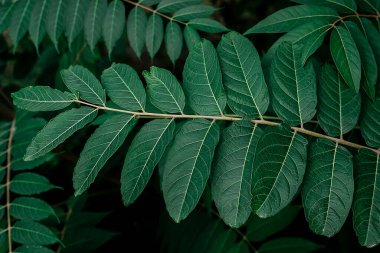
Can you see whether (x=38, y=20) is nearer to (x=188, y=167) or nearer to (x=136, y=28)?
(x=136, y=28)

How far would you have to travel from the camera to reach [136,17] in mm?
1444

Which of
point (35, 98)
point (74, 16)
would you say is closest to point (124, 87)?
point (35, 98)

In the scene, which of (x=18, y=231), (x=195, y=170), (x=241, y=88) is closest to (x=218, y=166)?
(x=195, y=170)

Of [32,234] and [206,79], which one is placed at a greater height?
[206,79]

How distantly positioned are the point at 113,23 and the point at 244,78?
0.65m

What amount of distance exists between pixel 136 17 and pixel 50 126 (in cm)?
64

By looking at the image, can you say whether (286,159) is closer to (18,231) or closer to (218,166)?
(218,166)

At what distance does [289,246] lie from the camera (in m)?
1.54

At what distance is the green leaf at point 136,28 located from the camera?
1.44 metres

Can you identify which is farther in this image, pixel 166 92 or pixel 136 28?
pixel 136 28

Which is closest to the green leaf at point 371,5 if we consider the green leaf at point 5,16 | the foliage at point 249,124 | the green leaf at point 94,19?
the foliage at point 249,124

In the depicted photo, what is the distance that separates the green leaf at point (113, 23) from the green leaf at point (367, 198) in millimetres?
844

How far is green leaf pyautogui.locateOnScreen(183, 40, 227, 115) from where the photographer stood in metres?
0.94

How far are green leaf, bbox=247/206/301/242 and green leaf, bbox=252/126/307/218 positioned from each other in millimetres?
700
